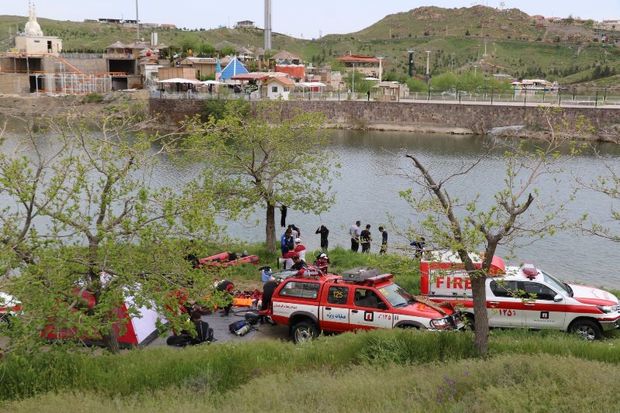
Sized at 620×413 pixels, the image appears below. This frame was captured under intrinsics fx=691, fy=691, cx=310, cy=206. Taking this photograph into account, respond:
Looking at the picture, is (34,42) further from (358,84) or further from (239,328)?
(239,328)

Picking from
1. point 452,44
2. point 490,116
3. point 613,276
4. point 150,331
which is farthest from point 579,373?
point 452,44

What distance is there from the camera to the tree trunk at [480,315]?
12.2m

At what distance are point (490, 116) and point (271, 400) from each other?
60712 millimetres

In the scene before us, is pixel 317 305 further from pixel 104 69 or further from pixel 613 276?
pixel 104 69

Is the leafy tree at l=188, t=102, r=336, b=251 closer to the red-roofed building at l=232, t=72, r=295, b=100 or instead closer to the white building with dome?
the red-roofed building at l=232, t=72, r=295, b=100

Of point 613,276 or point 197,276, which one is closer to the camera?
point 197,276

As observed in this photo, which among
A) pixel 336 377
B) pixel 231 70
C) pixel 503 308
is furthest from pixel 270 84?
pixel 336 377

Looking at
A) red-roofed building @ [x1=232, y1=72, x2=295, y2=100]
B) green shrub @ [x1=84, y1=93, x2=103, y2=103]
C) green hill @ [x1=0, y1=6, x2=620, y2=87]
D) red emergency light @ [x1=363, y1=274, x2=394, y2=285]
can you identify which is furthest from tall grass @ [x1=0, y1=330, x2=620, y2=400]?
green hill @ [x1=0, y1=6, x2=620, y2=87]

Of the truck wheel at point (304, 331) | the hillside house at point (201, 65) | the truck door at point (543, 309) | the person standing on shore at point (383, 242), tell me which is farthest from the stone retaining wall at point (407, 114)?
the truck wheel at point (304, 331)

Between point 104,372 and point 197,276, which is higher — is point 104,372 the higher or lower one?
the lower one

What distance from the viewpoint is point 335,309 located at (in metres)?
14.8

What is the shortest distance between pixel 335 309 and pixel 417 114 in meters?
57.2

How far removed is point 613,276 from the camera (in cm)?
2280

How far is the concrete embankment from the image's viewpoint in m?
64.9
